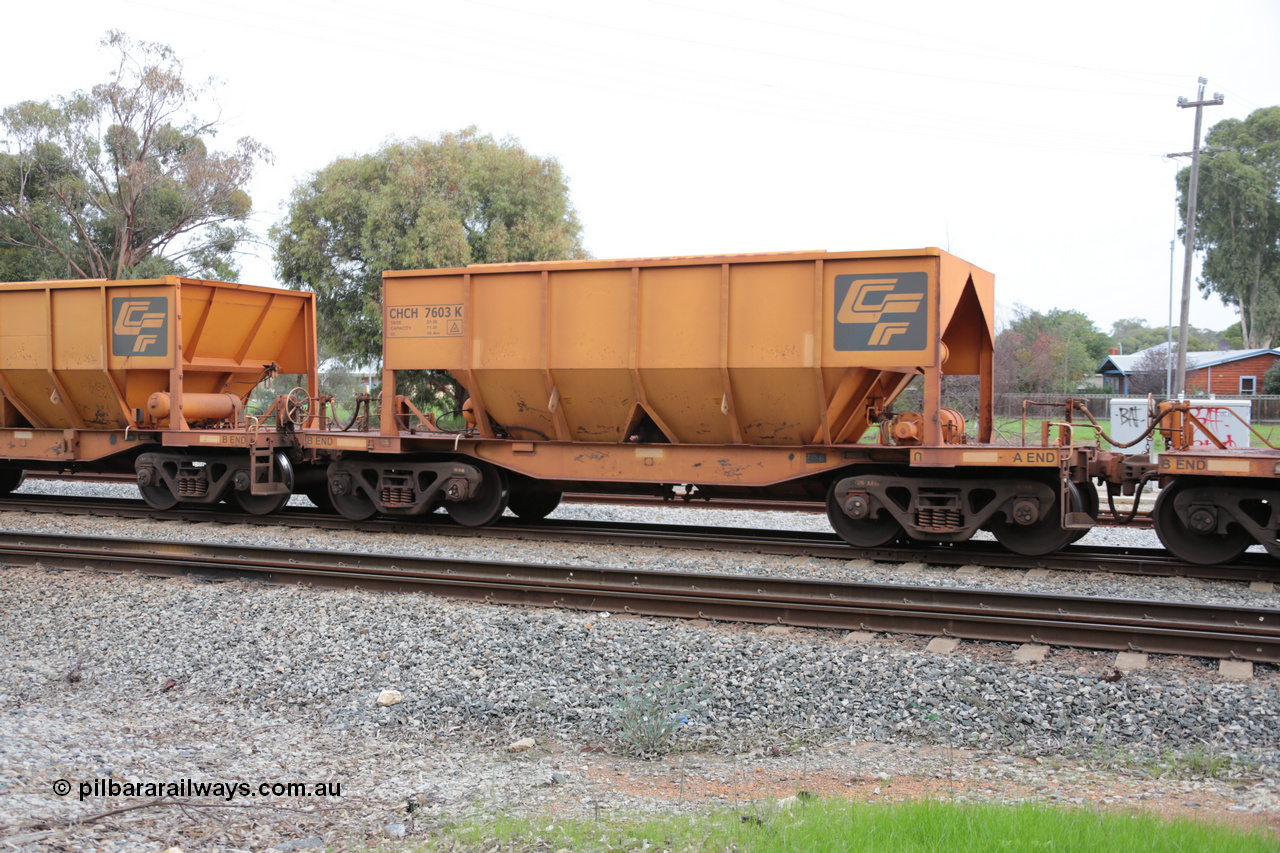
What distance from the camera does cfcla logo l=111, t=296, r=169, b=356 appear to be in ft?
40.4

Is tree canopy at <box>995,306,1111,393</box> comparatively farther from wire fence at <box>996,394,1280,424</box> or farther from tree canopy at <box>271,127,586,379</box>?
tree canopy at <box>271,127,586,379</box>

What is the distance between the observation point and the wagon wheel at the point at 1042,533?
902cm

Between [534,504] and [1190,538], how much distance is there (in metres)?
7.87

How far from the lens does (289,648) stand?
6414 mm

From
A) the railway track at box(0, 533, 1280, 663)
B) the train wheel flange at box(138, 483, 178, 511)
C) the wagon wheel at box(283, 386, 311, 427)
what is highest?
the wagon wheel at box(283, 386, 311, 427)

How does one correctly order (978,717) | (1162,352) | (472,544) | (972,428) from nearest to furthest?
(978,717) < (472,544) < (972,428) < (1162,352)

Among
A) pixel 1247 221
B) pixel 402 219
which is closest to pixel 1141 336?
pixel 1247 221

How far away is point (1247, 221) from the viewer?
60.8m

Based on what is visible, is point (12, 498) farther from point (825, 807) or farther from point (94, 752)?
point (825, 807)

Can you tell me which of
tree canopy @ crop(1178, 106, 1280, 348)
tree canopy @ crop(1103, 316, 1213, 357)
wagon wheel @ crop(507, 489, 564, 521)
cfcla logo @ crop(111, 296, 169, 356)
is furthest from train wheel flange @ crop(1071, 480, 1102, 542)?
tree canopy @ crop(1103, 316, 1213, 357)

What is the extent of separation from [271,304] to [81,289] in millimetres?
2565

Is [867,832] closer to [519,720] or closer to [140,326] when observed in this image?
[519,720]

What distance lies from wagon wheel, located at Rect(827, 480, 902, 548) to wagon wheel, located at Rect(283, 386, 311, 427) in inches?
286

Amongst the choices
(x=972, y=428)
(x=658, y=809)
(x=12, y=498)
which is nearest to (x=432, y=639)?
(x=658, y=809)
